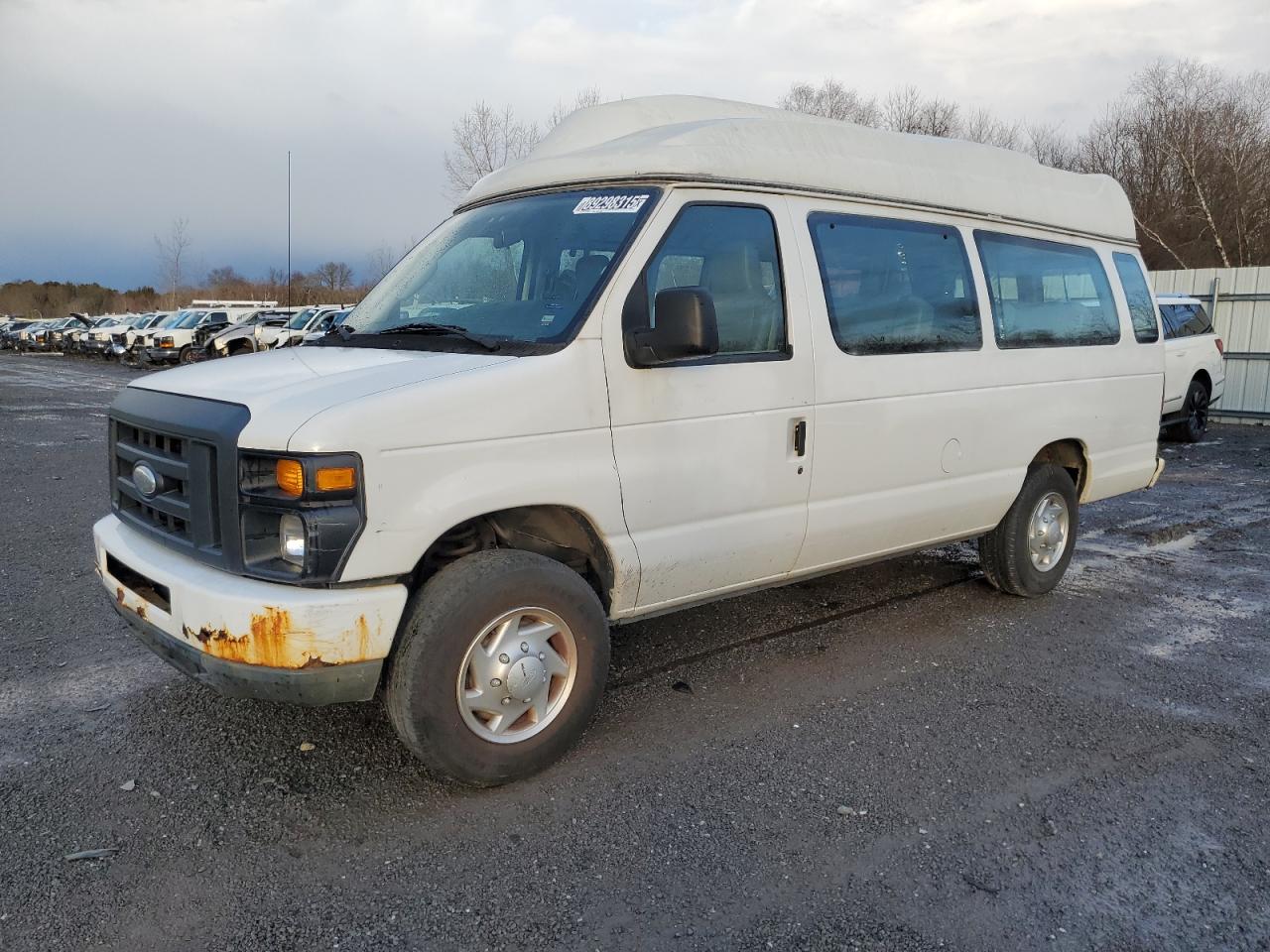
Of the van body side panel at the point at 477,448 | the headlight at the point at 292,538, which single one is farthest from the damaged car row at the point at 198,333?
the headlight at the point at 292,538

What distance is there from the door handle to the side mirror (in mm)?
760

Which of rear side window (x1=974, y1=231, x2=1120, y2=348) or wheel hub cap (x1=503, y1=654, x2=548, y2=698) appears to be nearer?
wheel hub cap (x1=503, y1=654, x2=548, y2=698)

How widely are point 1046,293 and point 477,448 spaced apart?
3748 millimetres

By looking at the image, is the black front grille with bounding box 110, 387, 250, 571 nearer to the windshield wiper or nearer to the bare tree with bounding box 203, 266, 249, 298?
the windshield wiper

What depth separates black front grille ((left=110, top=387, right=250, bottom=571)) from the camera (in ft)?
10.3

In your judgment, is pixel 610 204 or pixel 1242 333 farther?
pixel 1242 333

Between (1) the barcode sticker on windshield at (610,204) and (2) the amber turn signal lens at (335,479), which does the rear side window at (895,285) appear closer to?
(1) the barcode sticker on windshield at (610,204)

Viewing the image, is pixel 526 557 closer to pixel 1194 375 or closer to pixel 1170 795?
pixel 1170 795

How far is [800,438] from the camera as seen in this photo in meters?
4.20

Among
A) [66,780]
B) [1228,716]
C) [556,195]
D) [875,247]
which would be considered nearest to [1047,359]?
[875,247]

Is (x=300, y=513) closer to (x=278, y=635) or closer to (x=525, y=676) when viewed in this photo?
(x=278, y=635)

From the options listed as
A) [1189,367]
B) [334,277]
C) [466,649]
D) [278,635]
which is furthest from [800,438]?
[334,277]

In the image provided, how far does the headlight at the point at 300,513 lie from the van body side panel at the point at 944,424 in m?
2.10

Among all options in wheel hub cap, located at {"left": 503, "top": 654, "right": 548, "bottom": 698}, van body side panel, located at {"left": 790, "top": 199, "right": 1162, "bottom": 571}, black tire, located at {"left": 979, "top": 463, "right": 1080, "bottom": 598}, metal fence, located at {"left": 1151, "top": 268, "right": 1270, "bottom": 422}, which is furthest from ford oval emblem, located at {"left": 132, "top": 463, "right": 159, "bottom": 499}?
metal fence, located at {"left": 1151, "top": 268, "right": 1270, "bottom": 422}
